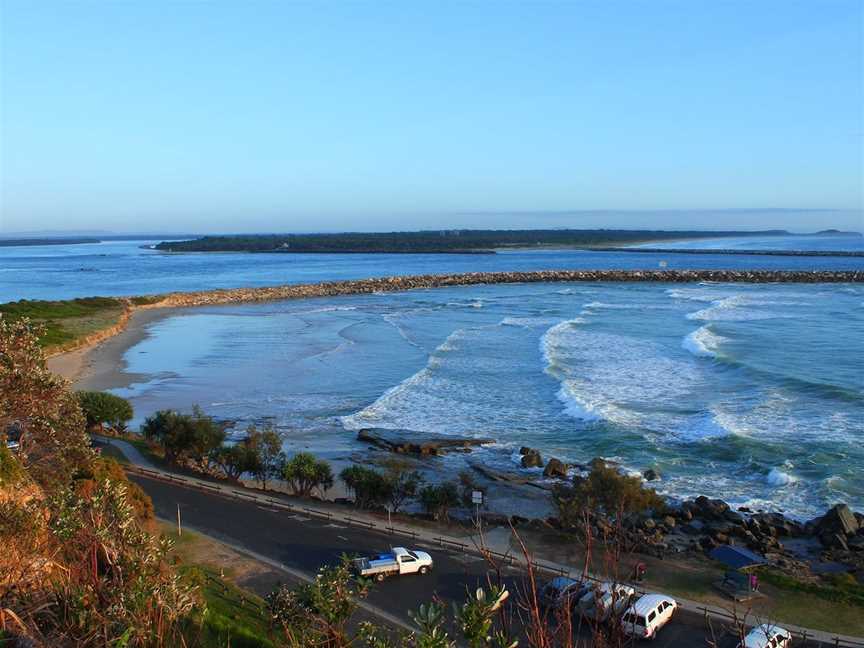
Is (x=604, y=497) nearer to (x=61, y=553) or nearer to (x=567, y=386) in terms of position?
(x=61, y=553)

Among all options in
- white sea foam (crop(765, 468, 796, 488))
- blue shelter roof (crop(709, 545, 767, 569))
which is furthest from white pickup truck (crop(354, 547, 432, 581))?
white sea foam (crop(765, 468, 796, 488))

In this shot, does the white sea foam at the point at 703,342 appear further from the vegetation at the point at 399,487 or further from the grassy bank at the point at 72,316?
the grassy bank at the point at 72,316

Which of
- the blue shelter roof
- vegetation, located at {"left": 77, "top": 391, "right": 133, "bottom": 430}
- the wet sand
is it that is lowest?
the blue shelter roof

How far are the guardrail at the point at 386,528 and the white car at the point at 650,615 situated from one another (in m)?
0.66

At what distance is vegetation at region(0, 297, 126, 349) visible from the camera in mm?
47719

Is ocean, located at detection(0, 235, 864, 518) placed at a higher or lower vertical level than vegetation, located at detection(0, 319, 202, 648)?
lower

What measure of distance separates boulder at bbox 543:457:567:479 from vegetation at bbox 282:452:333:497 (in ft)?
21.8

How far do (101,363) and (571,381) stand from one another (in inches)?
1009

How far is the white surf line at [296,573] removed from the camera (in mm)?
13185

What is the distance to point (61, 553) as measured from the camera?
9.88 m

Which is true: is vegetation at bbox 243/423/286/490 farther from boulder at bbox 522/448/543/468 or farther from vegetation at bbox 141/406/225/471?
boulder at bbox 522/448/543/468

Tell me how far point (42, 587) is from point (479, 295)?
74.5 metres

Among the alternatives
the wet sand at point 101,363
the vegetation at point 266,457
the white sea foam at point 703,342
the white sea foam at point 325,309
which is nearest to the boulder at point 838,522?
the vegetation at point 266,457

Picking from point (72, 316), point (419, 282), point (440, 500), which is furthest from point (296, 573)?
point (419, 282)
